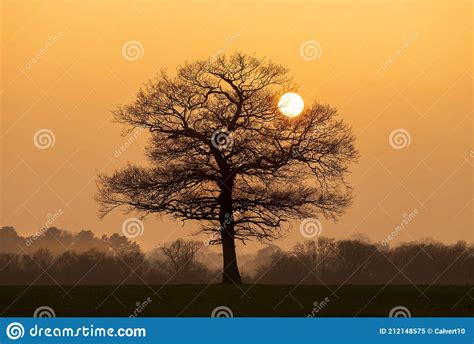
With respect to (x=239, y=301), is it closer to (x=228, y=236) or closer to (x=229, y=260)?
(x=229, y=260)

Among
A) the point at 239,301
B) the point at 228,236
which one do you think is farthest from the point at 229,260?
the point at 239,301

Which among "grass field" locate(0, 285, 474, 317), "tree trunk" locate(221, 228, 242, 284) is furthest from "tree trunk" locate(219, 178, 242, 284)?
"grass field" locate(0, 285, 474, 317)

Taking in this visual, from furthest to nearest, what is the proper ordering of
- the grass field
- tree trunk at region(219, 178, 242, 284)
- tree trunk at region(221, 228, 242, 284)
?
tree trunk at region(219, 178, 242, 284) → tree trunk at region(221, 228, 242, 284) → the grass field

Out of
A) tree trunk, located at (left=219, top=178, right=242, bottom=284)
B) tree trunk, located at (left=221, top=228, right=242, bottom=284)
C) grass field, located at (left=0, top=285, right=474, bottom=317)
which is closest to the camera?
grass field, located at (left=0, top=285, right=474, bottom=317)

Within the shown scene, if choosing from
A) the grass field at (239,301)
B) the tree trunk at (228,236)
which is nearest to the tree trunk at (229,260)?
the tree trunk at (228,236)

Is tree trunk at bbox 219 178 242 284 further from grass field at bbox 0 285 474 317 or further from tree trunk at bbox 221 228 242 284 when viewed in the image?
grass field at bbox 0 285 474 317

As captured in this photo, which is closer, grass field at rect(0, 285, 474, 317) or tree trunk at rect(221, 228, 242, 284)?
grass field at rect(0, 285, 474, 317)

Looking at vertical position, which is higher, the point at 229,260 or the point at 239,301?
the point at 229,260

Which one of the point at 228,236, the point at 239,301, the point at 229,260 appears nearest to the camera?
the point at 239,301

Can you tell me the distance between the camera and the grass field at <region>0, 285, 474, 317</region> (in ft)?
76.3

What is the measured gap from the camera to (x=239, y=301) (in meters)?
26.1

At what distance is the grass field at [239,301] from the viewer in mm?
23250

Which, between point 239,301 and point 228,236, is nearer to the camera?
point 239,301

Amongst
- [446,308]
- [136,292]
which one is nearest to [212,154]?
[136,292]
